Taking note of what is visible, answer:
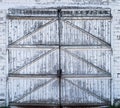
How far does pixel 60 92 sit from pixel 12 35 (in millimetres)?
2077

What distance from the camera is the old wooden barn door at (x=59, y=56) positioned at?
1101 centimetres

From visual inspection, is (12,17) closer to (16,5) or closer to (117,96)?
(16,5)

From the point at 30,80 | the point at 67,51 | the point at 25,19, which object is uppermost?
the point at 25,19

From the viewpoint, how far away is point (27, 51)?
11.0 metres

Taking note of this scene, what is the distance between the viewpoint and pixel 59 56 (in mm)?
11055

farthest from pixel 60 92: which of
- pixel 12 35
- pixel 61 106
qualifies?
pixel 12 35

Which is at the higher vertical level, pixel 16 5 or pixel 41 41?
pixel 16 5

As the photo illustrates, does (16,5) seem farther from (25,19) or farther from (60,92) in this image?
(60,92)

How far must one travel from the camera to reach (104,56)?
438 inches

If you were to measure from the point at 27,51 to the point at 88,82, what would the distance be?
1.91 metres

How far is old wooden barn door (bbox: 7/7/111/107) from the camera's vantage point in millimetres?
11008

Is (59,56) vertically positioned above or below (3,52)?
below

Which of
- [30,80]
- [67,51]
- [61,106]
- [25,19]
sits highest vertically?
[25,19]

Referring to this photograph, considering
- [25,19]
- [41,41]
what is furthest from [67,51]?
[25,19]
